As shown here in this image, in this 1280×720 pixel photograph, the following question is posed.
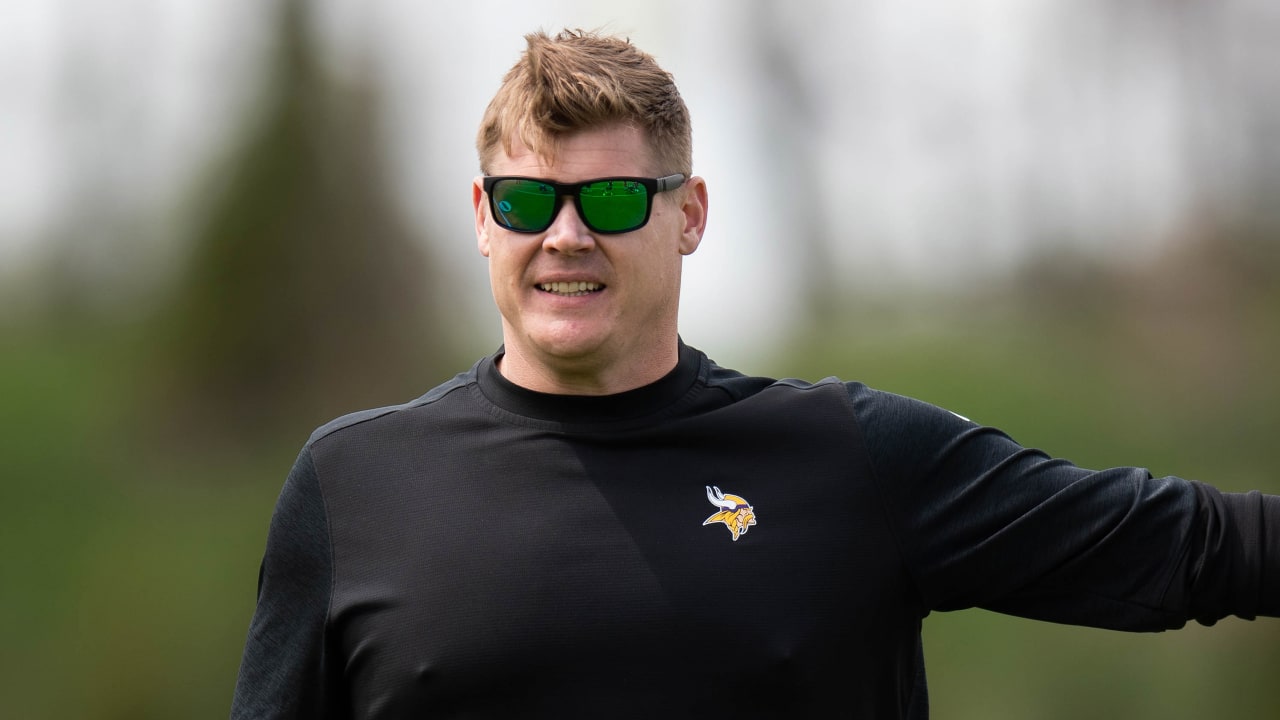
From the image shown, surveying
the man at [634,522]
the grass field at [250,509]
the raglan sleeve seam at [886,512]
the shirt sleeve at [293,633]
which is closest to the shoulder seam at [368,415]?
the man at [634,522]

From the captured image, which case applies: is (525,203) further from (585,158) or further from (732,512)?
(732,512)

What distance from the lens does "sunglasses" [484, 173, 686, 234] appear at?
244 centimetres

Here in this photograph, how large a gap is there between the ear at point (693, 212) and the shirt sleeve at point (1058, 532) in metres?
0.52

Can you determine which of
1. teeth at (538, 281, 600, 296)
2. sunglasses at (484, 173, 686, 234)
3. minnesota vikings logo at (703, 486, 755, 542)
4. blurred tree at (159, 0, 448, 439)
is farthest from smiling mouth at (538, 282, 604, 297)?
blurred tree at (159, 0, 448, 439)

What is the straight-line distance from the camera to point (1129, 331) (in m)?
8.78

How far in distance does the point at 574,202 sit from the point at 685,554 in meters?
0.72

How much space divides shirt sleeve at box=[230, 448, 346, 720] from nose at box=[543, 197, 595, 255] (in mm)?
686

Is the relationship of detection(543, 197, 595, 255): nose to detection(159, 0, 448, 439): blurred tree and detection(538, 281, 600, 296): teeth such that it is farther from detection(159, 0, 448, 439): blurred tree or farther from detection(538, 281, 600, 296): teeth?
detection(159, 0, 448, 439): blurred tree

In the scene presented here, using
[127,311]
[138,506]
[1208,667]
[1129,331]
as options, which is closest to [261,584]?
[1208,667]

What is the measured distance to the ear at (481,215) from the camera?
8.47ft

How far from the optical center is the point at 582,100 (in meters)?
2.45

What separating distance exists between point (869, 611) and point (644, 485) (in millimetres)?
492

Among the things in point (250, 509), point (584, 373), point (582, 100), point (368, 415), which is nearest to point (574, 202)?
point (582, 100)

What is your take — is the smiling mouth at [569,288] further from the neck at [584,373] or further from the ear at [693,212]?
the ear at [693,212]
